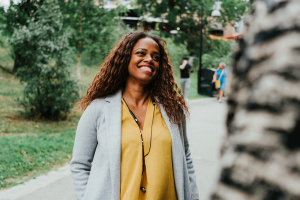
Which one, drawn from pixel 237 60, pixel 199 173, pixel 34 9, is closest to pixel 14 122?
pixel 34 9

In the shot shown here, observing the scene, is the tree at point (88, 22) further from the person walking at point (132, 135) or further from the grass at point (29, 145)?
the person walking at point (132, 135)

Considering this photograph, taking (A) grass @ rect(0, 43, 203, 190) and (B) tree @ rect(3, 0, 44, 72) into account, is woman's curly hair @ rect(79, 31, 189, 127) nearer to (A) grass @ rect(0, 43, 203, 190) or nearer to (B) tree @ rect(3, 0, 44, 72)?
(A) grass @ rect(0, 43, 203, 190)

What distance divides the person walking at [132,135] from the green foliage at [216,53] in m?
24.5

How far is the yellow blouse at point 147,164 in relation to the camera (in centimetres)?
177

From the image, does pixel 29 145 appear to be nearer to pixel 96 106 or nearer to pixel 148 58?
pixel 96 106

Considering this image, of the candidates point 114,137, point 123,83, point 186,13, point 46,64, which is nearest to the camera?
point 114,137

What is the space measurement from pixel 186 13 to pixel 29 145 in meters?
28.3

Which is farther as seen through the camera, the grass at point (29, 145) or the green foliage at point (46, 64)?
the green foliage at point (46, 64)

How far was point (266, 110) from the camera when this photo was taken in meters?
0.47

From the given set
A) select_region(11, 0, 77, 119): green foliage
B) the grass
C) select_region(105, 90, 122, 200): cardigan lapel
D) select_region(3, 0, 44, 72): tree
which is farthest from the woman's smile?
select_region(3, 0, 44, 72): tree

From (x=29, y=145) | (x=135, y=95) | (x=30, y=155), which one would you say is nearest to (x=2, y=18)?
(x=29, y=145)

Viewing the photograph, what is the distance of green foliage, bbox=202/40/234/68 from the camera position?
2691 cm

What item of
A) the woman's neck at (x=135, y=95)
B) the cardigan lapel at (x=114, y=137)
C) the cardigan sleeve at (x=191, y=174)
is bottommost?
the cardigan sleeve at (x=191, y=174)

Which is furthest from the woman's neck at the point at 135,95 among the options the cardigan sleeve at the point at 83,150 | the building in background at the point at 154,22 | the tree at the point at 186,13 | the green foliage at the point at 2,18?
the tree at the point at 186,13
